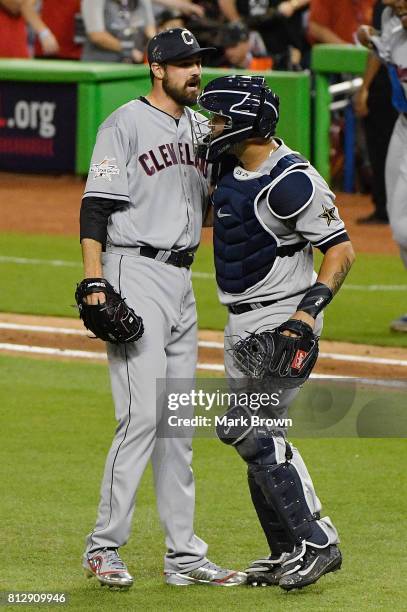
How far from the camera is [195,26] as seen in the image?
17.4 m

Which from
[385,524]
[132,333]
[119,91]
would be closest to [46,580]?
[132,333]

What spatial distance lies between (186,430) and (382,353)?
4.32m

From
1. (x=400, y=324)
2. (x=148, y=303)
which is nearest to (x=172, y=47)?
(x=148, y=303)

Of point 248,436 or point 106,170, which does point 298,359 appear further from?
point 106,170

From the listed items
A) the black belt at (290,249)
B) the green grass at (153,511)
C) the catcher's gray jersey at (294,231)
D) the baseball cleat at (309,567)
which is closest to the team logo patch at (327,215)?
the catcher's gray jersey at (294,231)

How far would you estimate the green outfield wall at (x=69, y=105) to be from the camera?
16219 millimetres

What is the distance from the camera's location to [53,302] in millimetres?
11594

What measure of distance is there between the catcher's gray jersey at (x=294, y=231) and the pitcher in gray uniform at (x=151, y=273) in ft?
0.77

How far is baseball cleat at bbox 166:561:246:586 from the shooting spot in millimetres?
5742

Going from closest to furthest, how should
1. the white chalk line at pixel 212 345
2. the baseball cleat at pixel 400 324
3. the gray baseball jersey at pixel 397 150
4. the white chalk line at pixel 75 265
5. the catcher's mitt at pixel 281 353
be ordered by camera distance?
the catcher's mitt at pixel 281 353 < the white chalk line at pixel 212 345 < the gray baseball jersey at pixel 397 150 < the baseball cleat at pixel 400 324 < the white chalk line at pixel 75 265

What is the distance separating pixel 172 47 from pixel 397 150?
14.9 feet

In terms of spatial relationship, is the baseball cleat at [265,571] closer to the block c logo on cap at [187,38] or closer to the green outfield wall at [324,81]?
the block c logo on cap at [187,38]

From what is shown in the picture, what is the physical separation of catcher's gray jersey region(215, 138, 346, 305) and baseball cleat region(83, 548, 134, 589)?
1.02 m

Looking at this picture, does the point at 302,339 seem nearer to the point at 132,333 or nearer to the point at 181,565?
the point at 132,333
